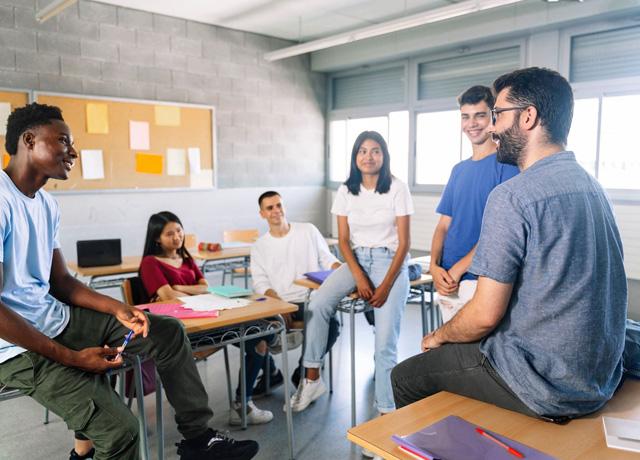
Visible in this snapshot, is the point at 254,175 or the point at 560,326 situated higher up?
the point at 254,175

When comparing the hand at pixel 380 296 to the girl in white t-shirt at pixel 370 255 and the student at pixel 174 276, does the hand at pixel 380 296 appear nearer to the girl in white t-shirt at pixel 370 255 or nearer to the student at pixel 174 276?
the girl in white t-shirt at pixel 370 255

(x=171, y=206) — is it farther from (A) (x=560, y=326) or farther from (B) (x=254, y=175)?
(A) (x=560, y=326)

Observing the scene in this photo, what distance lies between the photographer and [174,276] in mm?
2848

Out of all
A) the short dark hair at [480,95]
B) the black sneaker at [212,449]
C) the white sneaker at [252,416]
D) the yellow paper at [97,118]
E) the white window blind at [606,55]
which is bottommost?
the white sneaker at [252,416]

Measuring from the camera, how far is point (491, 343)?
56.3 inches

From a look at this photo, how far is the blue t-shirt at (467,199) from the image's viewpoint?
93.3 inches

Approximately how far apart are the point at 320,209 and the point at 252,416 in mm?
4471

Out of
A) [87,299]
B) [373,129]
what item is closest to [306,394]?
[87,299]

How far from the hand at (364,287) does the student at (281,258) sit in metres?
0.50

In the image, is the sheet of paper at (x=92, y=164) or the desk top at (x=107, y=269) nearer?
the desk top at (x=107, y=269)

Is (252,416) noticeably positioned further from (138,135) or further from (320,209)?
(320,209)

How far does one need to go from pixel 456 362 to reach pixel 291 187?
5.36 meters

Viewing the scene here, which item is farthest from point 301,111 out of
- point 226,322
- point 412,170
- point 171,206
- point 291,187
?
point 226,322

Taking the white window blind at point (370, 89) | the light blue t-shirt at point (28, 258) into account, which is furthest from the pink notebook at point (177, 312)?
the white window blind at point (370, 89)
